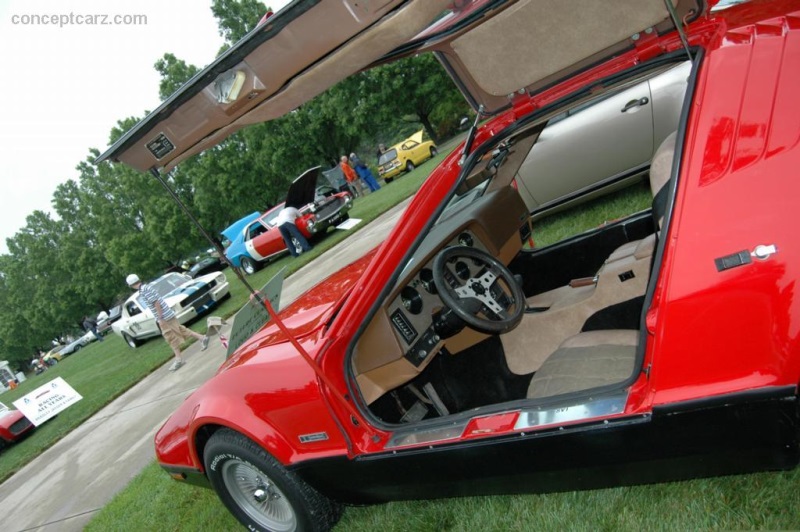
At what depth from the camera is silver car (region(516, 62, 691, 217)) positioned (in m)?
4.44

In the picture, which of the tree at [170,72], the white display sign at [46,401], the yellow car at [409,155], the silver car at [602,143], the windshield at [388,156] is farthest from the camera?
the tree at [170,72]

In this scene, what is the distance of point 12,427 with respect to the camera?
10.1m

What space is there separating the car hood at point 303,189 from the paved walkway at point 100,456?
3608 millimetres

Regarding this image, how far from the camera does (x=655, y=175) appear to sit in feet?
7.30

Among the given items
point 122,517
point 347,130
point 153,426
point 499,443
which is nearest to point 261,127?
point 347,130

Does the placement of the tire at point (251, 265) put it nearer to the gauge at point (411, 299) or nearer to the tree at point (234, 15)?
the gauge at point (411, 299)

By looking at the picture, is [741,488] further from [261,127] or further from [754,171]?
[261,127]

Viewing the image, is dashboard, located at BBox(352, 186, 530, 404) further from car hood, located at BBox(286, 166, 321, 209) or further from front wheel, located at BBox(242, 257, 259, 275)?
front wheel, located at BBox(242, 257, 259, 275)

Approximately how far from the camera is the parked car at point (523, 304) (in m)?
1.56

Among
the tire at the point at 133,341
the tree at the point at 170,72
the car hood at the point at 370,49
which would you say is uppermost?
the tree at the point at 170,72

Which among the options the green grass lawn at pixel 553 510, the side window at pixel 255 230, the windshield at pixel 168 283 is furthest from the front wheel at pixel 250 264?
the green grass lawn at pixel 553 510

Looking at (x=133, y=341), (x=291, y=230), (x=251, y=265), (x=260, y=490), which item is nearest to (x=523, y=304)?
(x=260, y=490)

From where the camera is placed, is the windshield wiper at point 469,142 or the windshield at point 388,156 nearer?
the windshield wiper at point 469,142

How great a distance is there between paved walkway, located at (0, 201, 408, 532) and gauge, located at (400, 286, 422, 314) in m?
3.99
